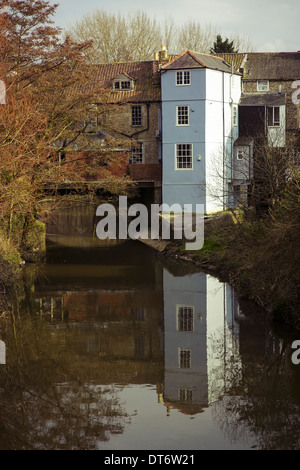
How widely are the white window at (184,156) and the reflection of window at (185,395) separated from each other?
33.1 m

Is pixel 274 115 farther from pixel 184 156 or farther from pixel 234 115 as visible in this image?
pixel 184 156

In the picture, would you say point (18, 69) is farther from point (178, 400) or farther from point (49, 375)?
point (178, 400)

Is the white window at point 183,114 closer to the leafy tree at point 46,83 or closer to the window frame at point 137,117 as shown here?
the window frame at point 137,117

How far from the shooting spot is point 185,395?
12.6 metres

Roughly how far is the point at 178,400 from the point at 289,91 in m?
44.9

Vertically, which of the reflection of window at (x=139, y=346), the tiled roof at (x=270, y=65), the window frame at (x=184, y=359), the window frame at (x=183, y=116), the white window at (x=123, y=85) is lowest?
the window frame at (x=184, y=359)

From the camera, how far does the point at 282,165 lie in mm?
25344

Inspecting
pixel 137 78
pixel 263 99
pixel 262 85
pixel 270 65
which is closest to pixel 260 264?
pixel 137 78

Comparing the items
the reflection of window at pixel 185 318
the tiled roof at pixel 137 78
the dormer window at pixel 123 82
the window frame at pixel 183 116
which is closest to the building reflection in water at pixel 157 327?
the reflection of window at pixel 185 318

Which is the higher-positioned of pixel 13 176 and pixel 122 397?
pixel 13 176

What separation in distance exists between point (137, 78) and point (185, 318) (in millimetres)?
34179

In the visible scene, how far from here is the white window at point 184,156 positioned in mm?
45062

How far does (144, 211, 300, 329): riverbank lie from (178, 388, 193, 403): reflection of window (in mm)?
4914
